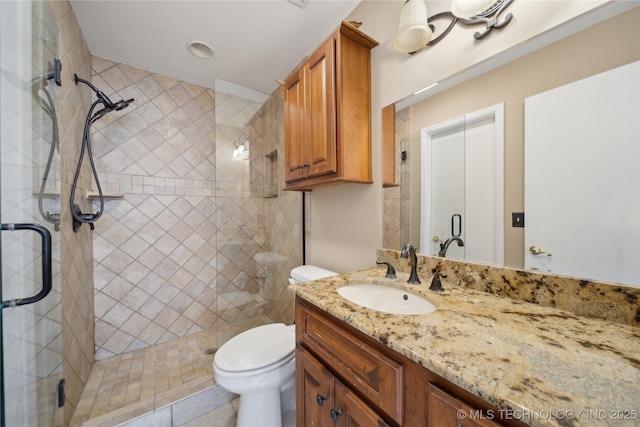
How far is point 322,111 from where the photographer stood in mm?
1273

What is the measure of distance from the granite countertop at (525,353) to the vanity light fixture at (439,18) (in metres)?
1.01

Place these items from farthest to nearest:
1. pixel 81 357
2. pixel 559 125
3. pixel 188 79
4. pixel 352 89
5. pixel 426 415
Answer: pixel 188 79 → pixel 81 357 → pixel 352 89 → pixel 559 125 → pixel 426 415

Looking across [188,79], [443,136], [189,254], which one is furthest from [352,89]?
[189,254]

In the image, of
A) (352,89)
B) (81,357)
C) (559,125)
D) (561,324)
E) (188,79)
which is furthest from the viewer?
(188,79)

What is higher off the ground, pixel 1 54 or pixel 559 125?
pixel 1 54

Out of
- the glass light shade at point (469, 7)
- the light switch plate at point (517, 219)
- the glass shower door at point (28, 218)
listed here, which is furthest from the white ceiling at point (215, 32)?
the light switch plate at point (517, 219)

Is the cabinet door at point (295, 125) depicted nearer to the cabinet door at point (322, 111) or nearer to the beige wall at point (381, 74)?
the cabinet door at point (322, 111)

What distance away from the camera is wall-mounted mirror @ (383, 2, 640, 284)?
2.10 ft

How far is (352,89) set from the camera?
1.24 m

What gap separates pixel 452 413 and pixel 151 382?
198 centimetres

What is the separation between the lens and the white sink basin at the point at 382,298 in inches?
35.1

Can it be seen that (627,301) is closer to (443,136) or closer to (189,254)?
(443,136)

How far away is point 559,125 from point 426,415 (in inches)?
35.5

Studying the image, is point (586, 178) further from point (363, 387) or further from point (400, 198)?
point (363, 387)
